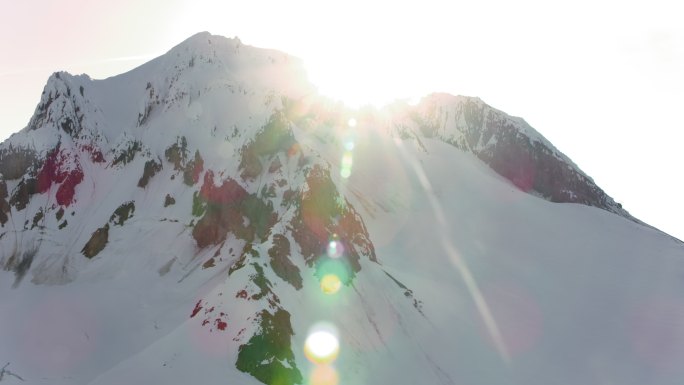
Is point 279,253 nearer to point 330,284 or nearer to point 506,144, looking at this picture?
point 330,284

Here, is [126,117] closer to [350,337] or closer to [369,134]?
[369,134]

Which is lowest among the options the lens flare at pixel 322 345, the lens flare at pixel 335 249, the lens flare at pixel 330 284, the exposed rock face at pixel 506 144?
the lens flare at pixel 322 345

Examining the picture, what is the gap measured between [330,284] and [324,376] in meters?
13.5

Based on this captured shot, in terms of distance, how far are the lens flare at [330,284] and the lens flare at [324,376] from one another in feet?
35.9

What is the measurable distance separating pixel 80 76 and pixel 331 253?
192 ft

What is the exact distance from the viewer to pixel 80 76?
3708 inches

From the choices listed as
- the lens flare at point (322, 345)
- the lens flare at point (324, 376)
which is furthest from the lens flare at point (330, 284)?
the lens flare at point (324, 376)

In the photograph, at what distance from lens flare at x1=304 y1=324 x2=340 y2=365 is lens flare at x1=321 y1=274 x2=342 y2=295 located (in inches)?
201

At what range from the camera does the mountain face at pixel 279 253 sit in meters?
53.2

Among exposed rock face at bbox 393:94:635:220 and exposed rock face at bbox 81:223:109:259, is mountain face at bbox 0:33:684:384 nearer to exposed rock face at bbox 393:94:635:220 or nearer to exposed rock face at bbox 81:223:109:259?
exposed rock face at bbox 81:223:109:259

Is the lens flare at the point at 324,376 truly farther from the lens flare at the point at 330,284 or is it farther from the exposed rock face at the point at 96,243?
the exposed rock face at the point at 96,243

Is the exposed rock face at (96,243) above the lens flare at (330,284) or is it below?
above

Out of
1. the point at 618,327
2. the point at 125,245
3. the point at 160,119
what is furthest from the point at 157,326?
the point at 618,327

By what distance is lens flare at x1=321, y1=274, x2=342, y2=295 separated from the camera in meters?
58.6
